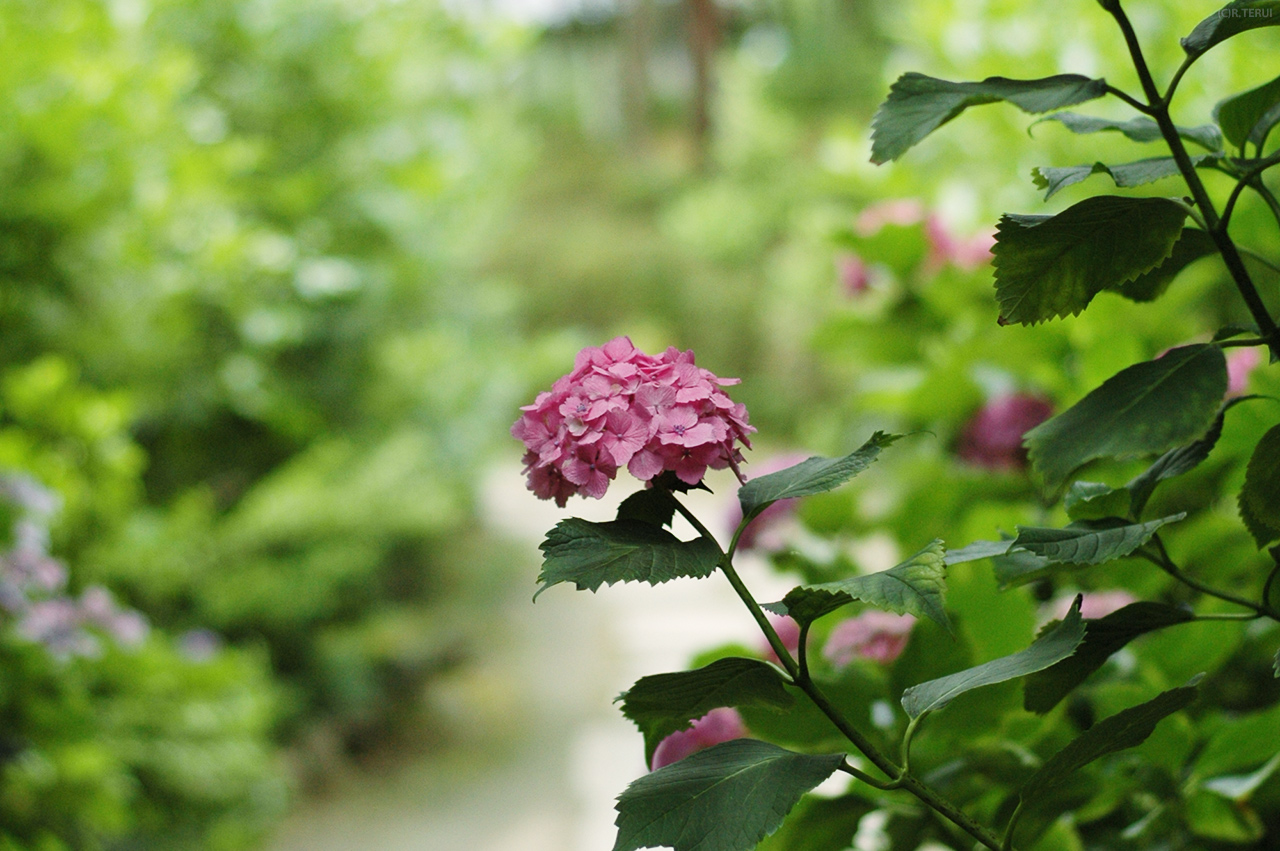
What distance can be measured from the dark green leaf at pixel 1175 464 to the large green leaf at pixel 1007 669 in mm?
54

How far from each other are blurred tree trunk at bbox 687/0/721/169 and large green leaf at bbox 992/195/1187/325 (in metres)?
6.82

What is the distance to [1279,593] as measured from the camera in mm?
355

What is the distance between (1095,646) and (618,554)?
158mm

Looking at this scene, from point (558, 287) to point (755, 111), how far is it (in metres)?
1.56

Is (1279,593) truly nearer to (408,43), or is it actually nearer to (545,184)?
(408,43)

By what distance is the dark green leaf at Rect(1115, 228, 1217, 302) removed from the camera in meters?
0.33

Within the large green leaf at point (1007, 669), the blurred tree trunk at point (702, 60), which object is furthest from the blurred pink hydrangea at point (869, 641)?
the blurred tree trunk at point (702, 60)

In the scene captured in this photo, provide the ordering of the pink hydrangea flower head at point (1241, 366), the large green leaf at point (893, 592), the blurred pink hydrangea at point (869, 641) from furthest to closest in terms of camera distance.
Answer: the pink hydrangea flower head at point (1241, 366), the blurred pink hydrangea at point (869, 641), the large green leaf at point (893, 592)

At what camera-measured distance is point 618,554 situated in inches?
10.9

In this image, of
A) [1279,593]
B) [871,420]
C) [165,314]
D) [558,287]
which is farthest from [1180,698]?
[558,287]

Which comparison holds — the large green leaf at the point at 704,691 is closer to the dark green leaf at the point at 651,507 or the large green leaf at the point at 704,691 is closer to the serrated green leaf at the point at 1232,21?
the dark green leaf at the point at 651,507

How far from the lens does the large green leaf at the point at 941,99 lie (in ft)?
0.93

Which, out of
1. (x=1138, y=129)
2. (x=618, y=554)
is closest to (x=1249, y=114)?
(x=1138, y=129)

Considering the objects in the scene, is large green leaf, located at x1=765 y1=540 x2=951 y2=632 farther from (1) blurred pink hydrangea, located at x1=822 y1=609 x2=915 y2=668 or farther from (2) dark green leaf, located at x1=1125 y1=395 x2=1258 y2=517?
(1) blurred pink hydrangea, located at x1=822 y1=609 x2=915 y2=668
